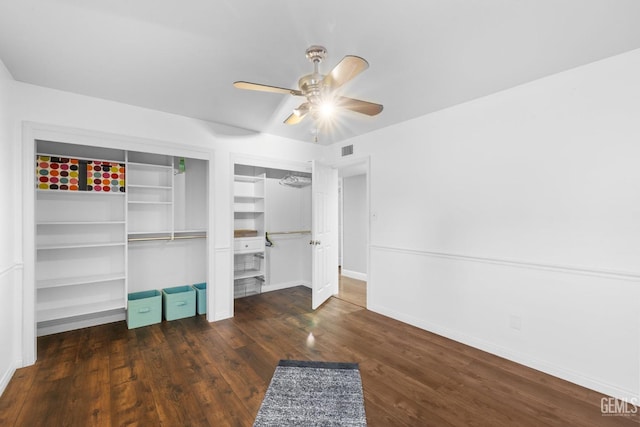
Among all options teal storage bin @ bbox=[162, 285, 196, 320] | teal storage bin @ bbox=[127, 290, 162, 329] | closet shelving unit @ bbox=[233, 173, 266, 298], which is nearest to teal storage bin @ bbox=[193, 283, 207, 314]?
teal storage bin @ bbox=[162, 285, 196, 320]

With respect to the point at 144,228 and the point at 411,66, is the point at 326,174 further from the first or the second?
the point at 144,228

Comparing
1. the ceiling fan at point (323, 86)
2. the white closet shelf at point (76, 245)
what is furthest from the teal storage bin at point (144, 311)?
the ceiling fan at point (323, 86)

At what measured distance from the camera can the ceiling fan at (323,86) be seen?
1.75 metres

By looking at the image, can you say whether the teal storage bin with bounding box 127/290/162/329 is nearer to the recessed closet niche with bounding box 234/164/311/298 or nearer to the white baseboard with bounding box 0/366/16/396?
the white baseboard with bounding box 0/366/16/396

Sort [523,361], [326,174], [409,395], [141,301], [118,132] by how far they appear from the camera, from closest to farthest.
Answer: [409,395] < [523,361] < [118,132] < [141,301] < [326,174]

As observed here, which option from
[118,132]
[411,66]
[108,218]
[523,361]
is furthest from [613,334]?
[108,218]

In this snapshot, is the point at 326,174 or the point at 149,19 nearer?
the point at 149,19

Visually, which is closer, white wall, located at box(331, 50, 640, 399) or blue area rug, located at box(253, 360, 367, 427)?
blue area rug, located at box(253, 360, 367, 427)

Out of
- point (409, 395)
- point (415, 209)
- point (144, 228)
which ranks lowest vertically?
point (409, 395)

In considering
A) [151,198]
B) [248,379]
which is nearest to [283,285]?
[151,198]

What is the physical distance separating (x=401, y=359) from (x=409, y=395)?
55 cm

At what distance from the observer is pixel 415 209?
3.63 metres

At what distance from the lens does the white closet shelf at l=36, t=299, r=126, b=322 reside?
10.5 ft

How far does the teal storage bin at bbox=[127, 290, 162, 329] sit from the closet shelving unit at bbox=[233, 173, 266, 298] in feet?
4.13
